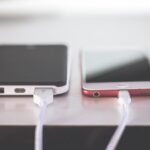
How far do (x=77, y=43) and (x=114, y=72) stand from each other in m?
0.18

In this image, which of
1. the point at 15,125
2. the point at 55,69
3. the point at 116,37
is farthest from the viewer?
the point at 116,37

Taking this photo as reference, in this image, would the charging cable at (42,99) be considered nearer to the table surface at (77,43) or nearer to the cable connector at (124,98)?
the table surface at (77,43)

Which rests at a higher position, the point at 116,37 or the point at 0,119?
the point at 116,37

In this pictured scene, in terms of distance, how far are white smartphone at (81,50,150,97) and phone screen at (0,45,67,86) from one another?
5cm

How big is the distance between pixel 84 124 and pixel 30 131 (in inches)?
3.2

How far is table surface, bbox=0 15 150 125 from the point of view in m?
0.51

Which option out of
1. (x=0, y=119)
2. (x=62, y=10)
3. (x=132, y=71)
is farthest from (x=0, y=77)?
(x=62, y=10)

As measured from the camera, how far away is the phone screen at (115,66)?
60 cm

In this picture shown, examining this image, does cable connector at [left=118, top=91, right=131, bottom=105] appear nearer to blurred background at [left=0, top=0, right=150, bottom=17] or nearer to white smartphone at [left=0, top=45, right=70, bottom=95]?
white smartphone at [left=0, top=45, right=70, bottom=95]

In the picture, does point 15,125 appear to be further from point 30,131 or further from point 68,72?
point 68,72

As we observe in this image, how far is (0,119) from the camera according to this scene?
0.51m

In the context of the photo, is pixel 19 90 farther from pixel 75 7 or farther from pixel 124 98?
pixel 75 7

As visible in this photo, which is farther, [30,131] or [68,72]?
[68,72]

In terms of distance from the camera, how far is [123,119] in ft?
1.64
